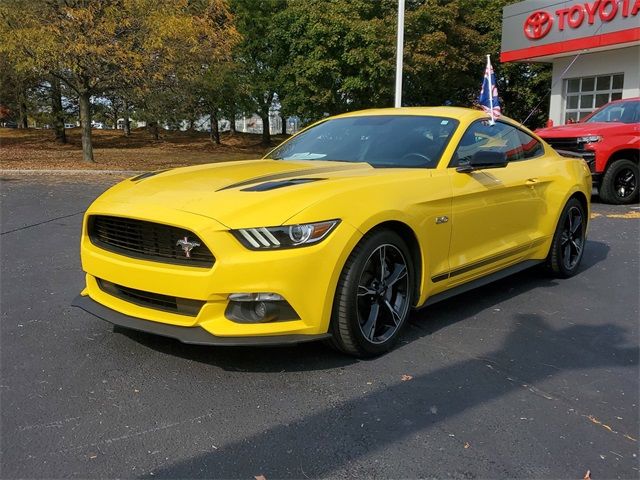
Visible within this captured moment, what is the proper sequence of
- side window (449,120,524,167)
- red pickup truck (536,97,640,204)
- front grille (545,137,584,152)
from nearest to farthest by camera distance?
side window (449,120,524,167) → red pickup truck (536,97,640,204) → front grille (545,137,584,152)

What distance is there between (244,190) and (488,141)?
2393mm

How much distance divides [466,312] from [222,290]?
2.30 m

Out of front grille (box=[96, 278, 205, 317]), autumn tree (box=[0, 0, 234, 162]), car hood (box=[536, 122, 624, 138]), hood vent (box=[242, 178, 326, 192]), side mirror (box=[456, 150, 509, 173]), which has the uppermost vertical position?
autumn tree (box=[0, 0, 234, 162])

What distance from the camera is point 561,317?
15.1ft

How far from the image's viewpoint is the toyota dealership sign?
58.9ft

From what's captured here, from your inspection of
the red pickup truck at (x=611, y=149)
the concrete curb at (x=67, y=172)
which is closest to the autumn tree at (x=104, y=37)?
the concrete curb at (x=67, y=172)

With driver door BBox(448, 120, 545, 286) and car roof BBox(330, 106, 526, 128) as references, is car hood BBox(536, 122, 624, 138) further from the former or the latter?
car roof BBox(330, 106, 526, 128)

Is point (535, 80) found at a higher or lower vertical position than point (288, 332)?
higher

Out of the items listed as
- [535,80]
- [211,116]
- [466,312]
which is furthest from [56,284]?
[535,80]

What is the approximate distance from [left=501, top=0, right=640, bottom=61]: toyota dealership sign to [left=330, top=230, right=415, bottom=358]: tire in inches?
688

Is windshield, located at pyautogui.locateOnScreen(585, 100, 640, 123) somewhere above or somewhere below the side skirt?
above

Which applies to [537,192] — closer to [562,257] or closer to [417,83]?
[562,257]

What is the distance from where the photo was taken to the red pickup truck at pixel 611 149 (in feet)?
35.0

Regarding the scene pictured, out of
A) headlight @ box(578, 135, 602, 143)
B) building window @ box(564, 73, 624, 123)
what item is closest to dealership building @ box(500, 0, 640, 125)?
building window @ box(564, 73, 624, 123)
